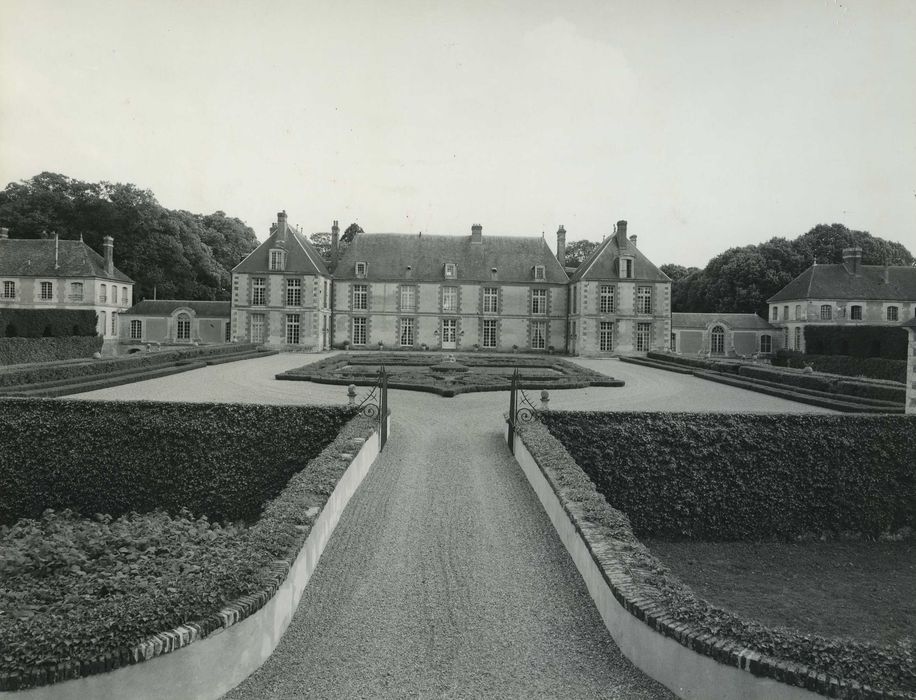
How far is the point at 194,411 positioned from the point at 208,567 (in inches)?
239

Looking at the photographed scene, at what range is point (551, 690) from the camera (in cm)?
479

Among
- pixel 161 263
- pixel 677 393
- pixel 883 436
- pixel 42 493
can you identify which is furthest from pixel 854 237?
pixel 42 493

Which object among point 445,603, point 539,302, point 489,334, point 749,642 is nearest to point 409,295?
point 489,334

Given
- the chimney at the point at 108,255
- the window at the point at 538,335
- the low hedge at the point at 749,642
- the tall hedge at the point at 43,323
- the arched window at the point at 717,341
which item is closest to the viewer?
the low hedge at the point at 749,642

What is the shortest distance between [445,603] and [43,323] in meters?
31.6

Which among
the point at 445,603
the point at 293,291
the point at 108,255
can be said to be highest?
the point at 108,255

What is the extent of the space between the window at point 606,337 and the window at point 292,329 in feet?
57.8

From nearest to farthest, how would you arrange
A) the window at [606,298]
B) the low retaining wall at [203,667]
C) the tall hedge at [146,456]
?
the low retaining wall at [203,667]
the tall hedge at [146,456]
the window at [606,298]

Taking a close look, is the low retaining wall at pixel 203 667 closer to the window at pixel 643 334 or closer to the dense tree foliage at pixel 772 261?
the window at pixel 643 334

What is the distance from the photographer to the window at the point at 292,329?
3816 cm

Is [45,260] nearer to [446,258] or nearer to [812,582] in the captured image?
[446,258]

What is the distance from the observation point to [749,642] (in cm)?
452

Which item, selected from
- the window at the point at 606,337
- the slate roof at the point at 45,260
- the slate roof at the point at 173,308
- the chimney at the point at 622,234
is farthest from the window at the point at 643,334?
the slate roof at the point at 45,260

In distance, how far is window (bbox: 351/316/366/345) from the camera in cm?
4041
